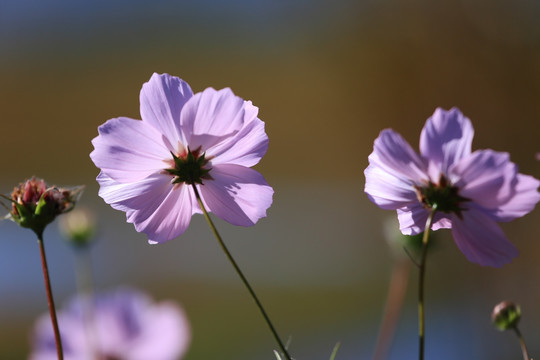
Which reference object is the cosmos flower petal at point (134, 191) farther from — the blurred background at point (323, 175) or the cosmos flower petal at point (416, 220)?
the blurred background at point (323, 175)

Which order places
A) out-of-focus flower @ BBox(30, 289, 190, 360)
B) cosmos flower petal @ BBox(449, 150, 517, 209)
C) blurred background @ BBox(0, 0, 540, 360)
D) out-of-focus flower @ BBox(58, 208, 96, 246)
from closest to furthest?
cosmos flower petal @ BBox(449, 150, 517, 209) < out-of-focus flower @ BBox(30, 289, 190, 360) < out-of-focus flower @ BBox(58, 208, 96, 246) < blurred background @ BBox(0, 0, 540, 360)

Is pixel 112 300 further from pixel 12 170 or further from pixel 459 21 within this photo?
pixel 12 170

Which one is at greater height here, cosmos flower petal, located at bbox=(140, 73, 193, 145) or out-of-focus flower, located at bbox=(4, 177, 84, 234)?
cosmos flower petal, located at bbox=(140, 73, 193, 145)

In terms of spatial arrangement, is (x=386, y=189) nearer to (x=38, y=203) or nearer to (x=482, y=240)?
(x=482, y=240)

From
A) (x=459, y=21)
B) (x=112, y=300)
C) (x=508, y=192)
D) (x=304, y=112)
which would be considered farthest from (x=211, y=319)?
(x=508, y=192)

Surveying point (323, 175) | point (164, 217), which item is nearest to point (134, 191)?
point (164, 217)

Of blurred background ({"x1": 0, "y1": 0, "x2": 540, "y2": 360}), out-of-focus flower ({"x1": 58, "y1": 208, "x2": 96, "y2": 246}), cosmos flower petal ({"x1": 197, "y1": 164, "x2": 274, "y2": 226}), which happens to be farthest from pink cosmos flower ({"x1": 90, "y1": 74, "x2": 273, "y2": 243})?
blurred background ({"x1": 0, "y1": 0, "x2": 540, "y2": 360})

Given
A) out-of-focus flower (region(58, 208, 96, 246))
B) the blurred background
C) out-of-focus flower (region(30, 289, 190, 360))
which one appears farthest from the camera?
the blurred background

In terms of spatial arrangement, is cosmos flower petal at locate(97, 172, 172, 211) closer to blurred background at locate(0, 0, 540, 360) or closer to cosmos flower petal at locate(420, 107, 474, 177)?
cosmos flower petal at locate(420, 107, 474, 177)
